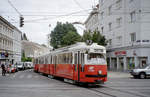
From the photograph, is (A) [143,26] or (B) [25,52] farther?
(B) [25,52]

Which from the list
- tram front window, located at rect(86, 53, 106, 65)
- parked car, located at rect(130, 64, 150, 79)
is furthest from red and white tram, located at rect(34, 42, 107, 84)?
parked car, located at rect(130, 64, 150, 79)

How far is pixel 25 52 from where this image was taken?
107m

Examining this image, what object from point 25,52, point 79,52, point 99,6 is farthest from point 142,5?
point 25,52

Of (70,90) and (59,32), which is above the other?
(59,32)

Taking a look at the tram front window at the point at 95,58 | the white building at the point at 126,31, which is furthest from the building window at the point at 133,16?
the tram front window at the point at 95,58

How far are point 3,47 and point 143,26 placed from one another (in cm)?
3333

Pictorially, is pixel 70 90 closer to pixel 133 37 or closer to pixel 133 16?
pixel 133 37

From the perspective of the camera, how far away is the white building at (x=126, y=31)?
105ft

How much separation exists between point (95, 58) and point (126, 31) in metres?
21.1

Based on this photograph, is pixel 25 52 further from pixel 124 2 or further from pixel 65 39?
pixel 124 2

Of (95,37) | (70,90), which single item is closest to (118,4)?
(95,37)

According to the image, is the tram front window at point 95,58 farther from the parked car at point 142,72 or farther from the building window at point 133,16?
the building window at point 133,16

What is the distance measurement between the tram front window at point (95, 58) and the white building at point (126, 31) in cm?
1721

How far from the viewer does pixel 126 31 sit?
3578 centimetres
